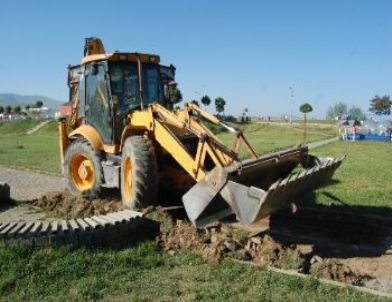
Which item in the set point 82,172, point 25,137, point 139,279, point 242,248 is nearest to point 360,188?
point 242,248

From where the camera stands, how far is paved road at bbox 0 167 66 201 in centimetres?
1165

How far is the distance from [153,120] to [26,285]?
355cm

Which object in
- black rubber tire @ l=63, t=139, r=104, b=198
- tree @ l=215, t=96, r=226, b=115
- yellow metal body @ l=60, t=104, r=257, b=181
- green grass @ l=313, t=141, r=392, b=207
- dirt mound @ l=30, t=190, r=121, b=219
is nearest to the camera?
yellow metal body @ l=60, t=104, r=257, b=181

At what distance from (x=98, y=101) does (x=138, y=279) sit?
4911mm

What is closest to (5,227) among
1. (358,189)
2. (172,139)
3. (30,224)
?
(30,224)

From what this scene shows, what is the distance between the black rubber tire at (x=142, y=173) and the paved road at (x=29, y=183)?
13.4 ft

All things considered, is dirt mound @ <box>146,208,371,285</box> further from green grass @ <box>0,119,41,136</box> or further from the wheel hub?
green grass @ <box>0,119,41,136</box>

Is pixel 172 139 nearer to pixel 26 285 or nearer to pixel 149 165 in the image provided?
pixel 149 165

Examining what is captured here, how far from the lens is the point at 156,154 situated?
8711mm

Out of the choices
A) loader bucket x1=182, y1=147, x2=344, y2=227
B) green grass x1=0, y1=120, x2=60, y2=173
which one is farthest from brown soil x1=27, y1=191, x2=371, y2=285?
green grass x1=0, y1=120, x2=60, y2=173

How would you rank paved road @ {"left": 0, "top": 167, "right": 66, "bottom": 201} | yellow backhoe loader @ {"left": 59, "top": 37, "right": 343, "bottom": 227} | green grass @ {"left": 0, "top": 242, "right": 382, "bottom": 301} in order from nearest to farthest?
green grass @ {"left": 0, "top": 242, "right": 382, "bottom": 301} < yellow backhoe loader @ {"left": 59, "top": 37, "right": 343, "bottom": 227} < paved road @ {"left": 0, "top": 167, "right": 66, "bottom": 201}

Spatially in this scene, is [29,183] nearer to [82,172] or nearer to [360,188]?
[82,172]

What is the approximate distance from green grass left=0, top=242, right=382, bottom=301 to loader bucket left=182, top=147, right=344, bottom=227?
63cm

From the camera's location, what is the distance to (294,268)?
6043mm
